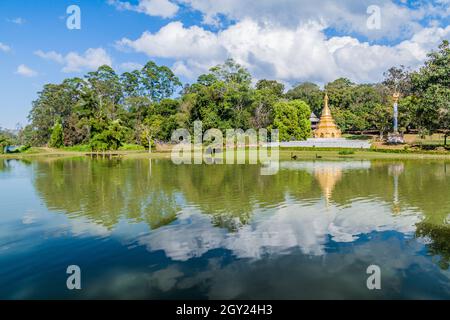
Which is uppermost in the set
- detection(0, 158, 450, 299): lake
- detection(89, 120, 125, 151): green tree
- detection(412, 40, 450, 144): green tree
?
detection(412, 40, 450, 144): green tree

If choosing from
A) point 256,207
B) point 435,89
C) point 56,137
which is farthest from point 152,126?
point 256,207

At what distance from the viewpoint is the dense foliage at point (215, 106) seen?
44.1m

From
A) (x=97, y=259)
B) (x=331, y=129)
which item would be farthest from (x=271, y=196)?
(x=331, y=129)

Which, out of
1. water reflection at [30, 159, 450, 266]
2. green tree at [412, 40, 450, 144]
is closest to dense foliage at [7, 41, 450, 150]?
green tree at [412, 40, 450, 144]

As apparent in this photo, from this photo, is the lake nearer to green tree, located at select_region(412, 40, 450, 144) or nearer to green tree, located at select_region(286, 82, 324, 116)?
green tree, located at select_region(412, 40, 450, 144)

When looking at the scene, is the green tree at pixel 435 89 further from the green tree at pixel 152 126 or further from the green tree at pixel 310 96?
the green tree at pixel 310 96

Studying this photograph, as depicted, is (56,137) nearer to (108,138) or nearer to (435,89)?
(108,138)

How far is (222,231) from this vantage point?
1114 centimetres

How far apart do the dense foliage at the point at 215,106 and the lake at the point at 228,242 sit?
2996 centimetres

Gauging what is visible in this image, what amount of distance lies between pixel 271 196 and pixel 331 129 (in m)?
49.9

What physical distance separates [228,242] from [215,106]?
5168cm

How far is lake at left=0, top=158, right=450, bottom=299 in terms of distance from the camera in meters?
7.38

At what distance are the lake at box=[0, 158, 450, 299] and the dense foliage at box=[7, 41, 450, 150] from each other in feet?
98.3
